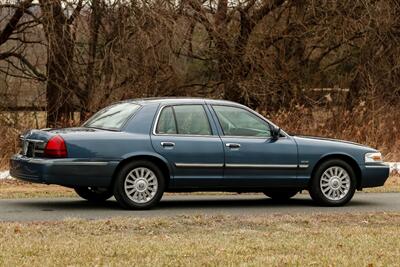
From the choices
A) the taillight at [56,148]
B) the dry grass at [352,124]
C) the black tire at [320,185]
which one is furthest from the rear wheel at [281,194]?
the dry grass at [352,124]

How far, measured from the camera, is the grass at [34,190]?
1414 centimetres

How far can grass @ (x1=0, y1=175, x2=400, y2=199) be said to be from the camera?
14.1 m

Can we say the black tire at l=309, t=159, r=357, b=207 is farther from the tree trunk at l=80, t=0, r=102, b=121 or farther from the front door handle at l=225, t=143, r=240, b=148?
the tree trunk at l=80, t=0, r=102, b=121

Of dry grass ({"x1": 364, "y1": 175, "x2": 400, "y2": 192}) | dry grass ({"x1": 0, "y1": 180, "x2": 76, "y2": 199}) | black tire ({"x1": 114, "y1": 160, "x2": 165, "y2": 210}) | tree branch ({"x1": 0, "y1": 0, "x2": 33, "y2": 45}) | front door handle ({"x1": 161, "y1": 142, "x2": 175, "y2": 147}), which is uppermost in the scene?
tree branch ({"x1": 0, "y1": 0, "x2": 33, "y2": 45})

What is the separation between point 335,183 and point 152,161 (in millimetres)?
2837

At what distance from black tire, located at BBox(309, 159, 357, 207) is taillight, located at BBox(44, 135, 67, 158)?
Result: 145 inches

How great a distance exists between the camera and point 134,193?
1178cm

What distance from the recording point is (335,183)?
12.9 m

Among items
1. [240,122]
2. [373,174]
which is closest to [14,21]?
[240,122]

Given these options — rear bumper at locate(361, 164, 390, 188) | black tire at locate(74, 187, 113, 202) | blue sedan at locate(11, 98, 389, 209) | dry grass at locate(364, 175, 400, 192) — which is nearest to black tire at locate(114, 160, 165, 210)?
blue sedan at locate(11, 98, 389, 209)

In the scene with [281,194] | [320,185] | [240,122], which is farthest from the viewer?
[281,194]

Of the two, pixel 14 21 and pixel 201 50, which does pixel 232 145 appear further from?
pixel 201 50

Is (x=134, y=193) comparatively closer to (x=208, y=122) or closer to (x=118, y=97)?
(x=208, y=122)

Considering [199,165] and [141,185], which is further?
[199,165]
